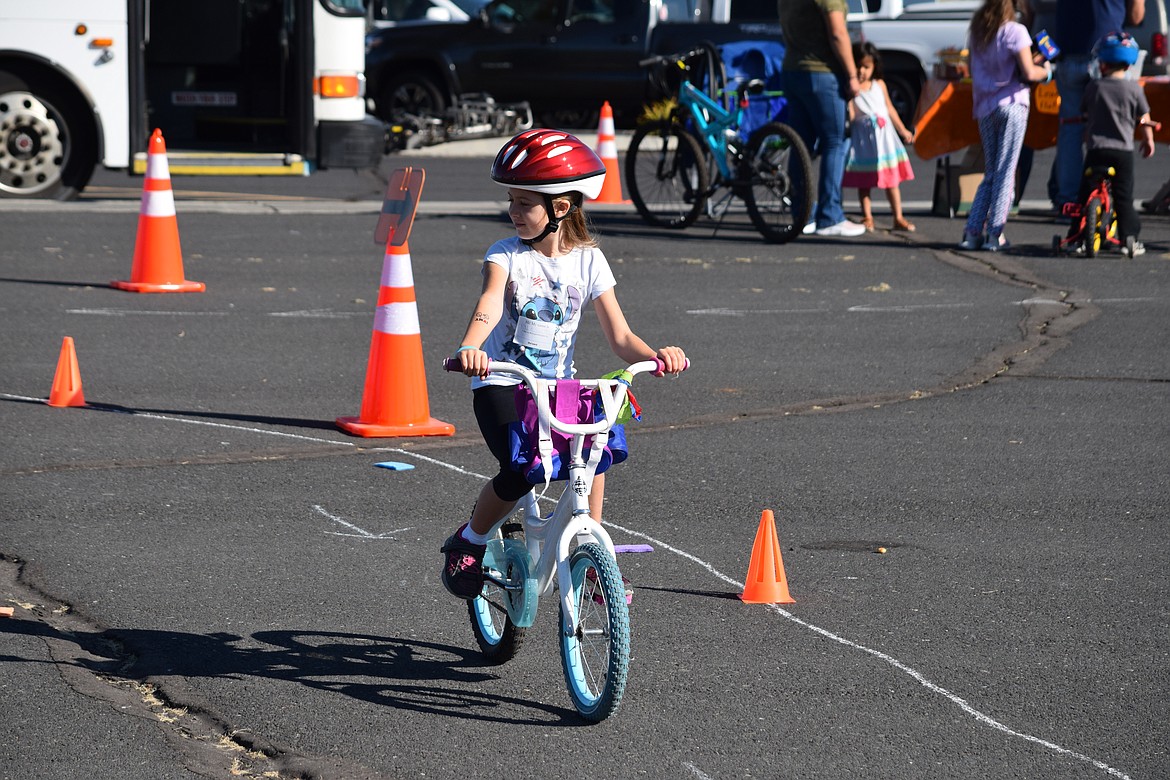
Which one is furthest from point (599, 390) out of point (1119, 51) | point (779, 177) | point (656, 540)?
point (779, 177)

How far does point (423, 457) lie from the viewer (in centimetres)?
730

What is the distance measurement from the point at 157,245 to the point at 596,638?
25.1 ft

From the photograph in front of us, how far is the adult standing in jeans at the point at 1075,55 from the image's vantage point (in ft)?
47.3

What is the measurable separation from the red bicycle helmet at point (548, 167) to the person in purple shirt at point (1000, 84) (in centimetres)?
879

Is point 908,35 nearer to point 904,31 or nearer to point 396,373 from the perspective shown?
point 904,31

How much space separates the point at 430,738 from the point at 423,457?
3063mm

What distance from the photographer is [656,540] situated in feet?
20.1

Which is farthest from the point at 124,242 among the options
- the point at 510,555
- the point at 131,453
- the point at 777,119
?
the point at 510,555

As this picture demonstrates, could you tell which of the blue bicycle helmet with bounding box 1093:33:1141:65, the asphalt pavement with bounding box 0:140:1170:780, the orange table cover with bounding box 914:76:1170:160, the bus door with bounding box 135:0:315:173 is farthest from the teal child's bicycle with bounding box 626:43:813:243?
the bus door with bounding box 135:0:315:173

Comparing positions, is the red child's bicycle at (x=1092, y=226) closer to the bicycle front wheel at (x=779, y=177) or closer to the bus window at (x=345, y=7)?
the bicycle front wheel at (x=779, y=177)

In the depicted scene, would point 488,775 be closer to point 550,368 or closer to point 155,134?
point 550,368

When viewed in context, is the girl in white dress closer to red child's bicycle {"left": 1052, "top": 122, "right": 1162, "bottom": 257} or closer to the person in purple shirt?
the person in purple shirt

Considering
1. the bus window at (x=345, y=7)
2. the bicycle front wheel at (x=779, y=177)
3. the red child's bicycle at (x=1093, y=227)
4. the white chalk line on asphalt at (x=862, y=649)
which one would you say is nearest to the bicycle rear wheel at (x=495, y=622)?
the white chalk line on asphalt at (x=862, y=649)

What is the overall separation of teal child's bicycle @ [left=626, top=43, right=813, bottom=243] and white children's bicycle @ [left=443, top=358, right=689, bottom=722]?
892 cm
